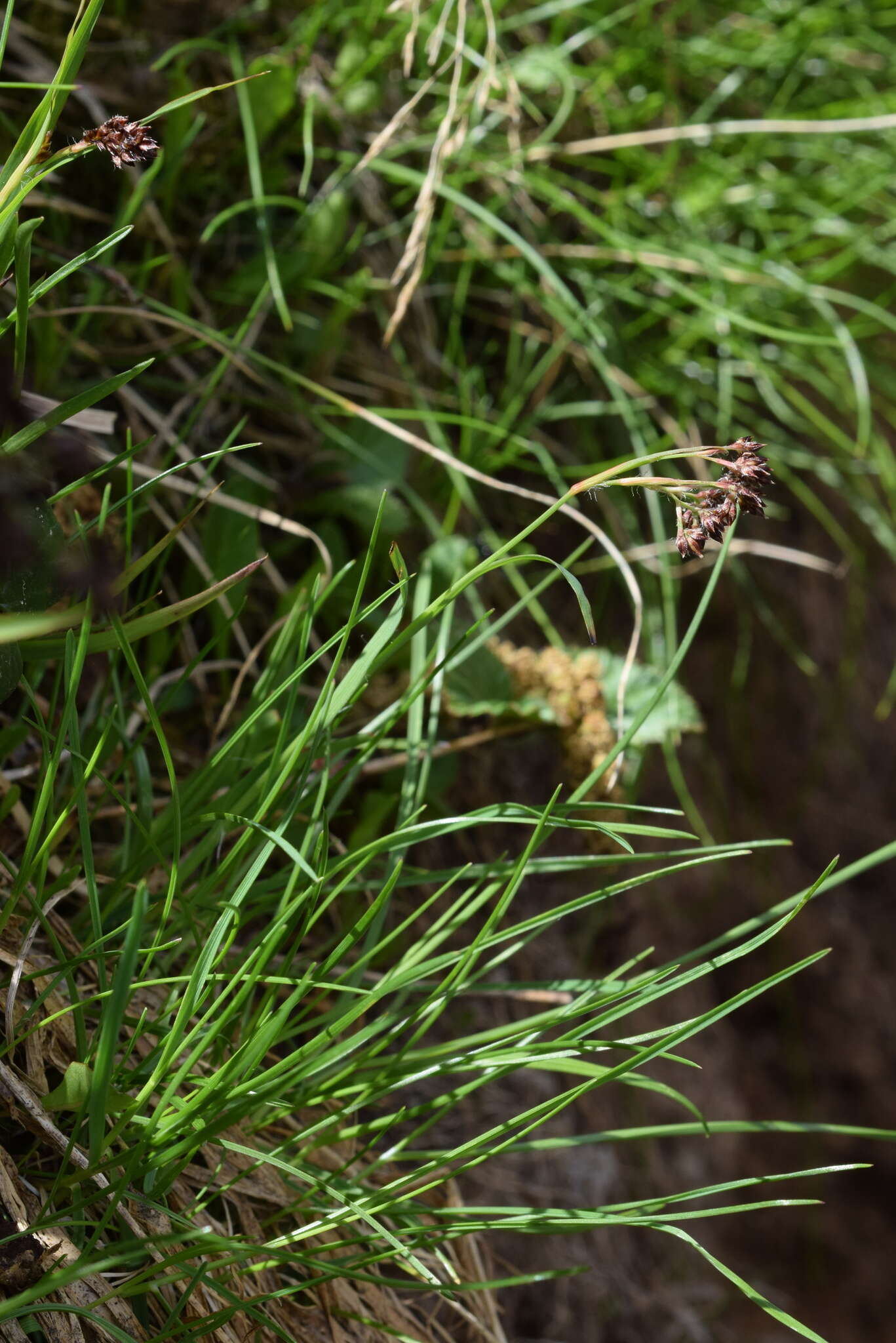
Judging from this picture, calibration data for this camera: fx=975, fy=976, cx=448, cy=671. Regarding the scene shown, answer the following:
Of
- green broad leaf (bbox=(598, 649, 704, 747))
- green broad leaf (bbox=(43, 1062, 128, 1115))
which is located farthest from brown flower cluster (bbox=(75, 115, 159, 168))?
green broad leaf (bbox=(598, 649, 704, 747))

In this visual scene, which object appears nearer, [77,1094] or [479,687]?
[77,1094]

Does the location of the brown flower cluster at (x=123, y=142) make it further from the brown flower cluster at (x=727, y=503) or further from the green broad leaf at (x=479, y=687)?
the green broad leaf at (x=479, y=687)

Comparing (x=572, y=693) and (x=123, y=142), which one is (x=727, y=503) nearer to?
(x=123, y=142)

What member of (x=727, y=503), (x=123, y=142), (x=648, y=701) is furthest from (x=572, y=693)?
(x=123, y=142)

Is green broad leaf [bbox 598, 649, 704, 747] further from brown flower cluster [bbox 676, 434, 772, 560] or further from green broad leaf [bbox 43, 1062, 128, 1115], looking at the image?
green broad leaf [bbox 43, 1062, 128, 1115]

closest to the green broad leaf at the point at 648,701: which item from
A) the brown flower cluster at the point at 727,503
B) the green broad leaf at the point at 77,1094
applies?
the brown flower cluster at the point at 727,503

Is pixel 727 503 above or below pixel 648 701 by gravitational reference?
above
